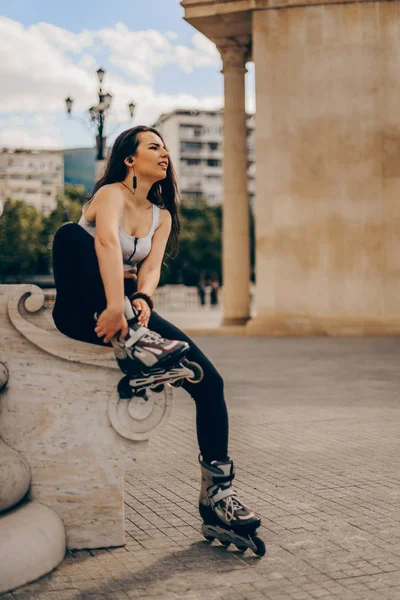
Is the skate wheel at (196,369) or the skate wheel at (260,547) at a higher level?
the skate wheel at (196,369)

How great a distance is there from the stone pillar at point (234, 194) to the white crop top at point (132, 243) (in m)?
20.6

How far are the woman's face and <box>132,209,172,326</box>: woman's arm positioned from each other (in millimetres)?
245

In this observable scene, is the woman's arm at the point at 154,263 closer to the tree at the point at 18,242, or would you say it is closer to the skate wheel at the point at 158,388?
the skate wheel at the point at 158,388

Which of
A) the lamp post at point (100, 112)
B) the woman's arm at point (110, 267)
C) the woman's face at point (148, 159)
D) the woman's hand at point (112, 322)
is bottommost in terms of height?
the woman's hand at point (112, 322)

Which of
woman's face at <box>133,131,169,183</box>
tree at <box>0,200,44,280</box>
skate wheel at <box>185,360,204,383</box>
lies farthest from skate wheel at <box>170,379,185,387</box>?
tree at <box>0,200,44,280</box>

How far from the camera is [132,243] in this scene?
15.3 ft

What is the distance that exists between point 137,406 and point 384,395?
6.79 metres

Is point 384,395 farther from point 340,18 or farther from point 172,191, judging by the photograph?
point 340,18

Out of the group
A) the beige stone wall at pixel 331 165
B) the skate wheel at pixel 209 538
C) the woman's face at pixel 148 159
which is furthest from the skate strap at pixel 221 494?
the beige stone wall at pixel 331 165

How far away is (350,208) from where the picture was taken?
22047 millimetres

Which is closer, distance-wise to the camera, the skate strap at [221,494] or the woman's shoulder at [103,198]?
the woman's shoulder at [103,198]

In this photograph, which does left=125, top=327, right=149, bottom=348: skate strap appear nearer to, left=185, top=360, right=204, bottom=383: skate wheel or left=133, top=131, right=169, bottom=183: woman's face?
left=185, top=360, right=204, bottom=383: skate wheel

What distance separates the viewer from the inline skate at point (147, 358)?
420 centimetres

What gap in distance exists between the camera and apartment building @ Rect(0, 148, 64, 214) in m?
136
